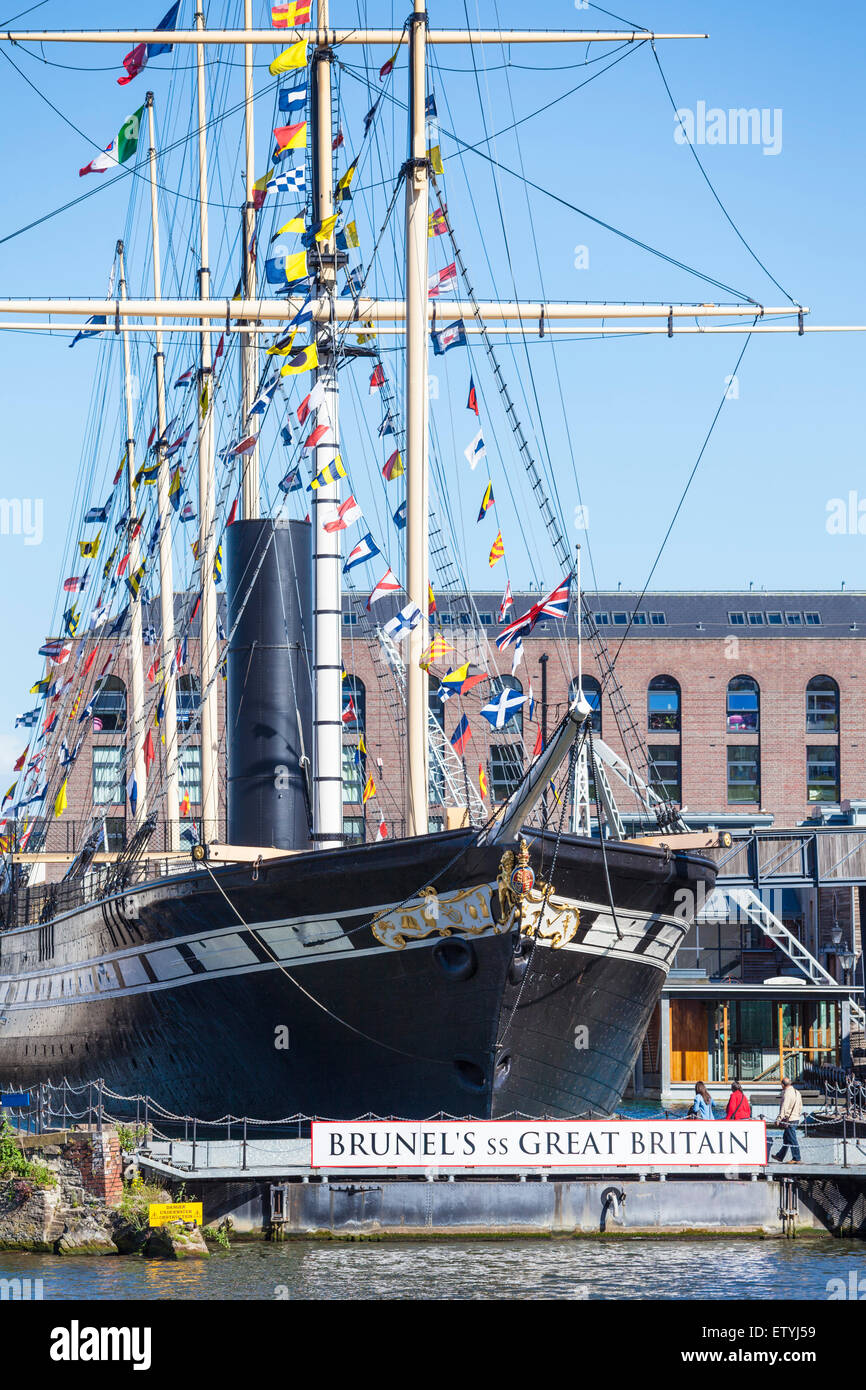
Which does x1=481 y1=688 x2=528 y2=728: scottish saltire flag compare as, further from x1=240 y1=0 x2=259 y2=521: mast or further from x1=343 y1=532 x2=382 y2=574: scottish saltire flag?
x1=240 y1=0 x2=259 y2=521: mast

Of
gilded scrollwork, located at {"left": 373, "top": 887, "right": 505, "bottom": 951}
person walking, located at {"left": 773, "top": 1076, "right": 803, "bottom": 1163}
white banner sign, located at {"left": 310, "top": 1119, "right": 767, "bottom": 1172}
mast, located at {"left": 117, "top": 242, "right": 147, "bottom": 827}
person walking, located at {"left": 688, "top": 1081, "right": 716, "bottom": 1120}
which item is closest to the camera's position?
white banner sign, located at {"left": 310, "top": 1119, "right": 767, "bottom": 1172}

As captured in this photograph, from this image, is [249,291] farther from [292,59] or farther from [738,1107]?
[738,1107]

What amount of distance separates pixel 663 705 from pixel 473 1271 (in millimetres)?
42773

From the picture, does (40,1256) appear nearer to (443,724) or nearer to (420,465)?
(420,465)

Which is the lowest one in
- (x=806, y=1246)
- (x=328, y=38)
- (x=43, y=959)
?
(x=806, y=1246)

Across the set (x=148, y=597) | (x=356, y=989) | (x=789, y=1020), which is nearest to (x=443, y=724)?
(x=148, y=597)

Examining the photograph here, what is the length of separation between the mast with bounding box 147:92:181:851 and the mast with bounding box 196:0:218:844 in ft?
2.45

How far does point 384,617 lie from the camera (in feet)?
195

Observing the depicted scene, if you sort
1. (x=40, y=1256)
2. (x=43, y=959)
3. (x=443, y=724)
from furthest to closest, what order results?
(x=443, y=724), (x=43, y=959), (x=40, y=1256)

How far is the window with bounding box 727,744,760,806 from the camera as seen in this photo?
59.2 meters

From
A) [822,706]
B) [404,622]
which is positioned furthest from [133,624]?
[822,706]

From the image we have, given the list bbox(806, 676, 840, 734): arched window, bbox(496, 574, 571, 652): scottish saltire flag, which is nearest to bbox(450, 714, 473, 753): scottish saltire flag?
bbox(496, 574, 571, 652): scottish saltire flag
